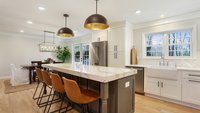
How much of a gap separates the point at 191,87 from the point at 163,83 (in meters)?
0.59

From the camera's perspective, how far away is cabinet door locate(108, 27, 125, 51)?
12.7 feet

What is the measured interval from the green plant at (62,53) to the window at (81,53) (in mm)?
526

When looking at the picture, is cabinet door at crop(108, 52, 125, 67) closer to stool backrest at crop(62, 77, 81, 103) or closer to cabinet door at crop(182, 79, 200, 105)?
cabinet door at crop(182, 79, 200, 105)

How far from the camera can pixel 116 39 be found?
407 cm

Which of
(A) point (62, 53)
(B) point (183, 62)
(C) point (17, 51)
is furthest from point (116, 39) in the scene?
(C) point (17, 51)

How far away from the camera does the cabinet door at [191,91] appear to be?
98.8 inches

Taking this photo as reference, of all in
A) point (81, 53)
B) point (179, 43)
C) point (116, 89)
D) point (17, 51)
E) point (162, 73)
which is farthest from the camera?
point (81, 53)

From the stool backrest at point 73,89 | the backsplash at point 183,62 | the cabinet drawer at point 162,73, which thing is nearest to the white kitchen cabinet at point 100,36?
the backsplash at point 183,62

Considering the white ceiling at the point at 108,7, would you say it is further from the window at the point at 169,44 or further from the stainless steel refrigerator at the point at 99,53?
the stainless steel refrigerator at the point at 99,53

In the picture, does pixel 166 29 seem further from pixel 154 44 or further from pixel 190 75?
pixel 190 75

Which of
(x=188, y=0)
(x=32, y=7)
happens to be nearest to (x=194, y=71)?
(x=188, y=0)

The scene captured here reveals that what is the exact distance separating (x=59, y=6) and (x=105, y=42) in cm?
214

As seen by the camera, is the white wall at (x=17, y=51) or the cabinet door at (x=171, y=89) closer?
the cabinet door at (x=171, y=89)

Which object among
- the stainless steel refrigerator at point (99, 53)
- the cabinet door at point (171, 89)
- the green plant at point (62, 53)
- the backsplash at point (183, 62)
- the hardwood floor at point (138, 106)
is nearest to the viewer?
the hardwood floor at point (138, 106)
